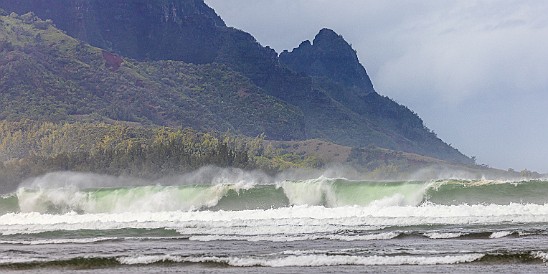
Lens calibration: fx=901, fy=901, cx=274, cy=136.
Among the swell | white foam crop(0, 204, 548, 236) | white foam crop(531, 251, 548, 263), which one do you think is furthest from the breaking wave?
the swell

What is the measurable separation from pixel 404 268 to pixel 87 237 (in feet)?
69.7

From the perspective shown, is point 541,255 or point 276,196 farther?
point 276,196

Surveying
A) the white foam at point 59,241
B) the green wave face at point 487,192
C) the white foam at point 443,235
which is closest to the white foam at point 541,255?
the white foam at point 443,235

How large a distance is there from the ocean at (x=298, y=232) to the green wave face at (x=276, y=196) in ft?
0.32

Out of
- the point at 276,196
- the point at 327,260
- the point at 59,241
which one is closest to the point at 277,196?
the point at 276,196

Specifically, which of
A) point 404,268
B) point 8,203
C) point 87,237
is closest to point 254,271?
point 404,268

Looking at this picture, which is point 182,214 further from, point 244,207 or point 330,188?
point 330,188

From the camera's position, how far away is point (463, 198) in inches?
2216

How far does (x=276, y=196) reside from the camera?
6594 centimetres

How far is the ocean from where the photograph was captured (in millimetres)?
25922

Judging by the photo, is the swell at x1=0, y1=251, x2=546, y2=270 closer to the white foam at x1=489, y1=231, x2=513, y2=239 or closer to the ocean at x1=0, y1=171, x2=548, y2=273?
the ocean at x1=0, y1=171, x2=548, y2=273

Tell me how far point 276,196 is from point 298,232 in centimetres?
2823

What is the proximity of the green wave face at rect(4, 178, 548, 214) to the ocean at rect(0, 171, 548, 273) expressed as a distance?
3.9 inches

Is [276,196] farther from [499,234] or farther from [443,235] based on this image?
[499,234]
